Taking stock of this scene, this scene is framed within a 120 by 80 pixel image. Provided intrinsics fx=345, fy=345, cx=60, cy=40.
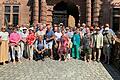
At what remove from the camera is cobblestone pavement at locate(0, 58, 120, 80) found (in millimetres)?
14930

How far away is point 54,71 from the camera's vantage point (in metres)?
16.0

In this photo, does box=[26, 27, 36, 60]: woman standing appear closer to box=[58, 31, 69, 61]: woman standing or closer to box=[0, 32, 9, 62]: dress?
box=[0, 32, 9, 62]: dress

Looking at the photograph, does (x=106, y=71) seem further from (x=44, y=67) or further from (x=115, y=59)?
(x=44, y=67)

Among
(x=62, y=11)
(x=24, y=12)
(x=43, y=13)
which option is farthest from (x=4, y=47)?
(x=62, y=11)

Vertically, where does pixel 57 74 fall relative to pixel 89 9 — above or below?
below

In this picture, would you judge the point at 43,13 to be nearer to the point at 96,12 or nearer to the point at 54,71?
the point at 96,12

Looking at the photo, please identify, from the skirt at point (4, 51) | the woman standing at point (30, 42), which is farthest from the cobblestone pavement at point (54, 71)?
the woman standing at point (30, 42)

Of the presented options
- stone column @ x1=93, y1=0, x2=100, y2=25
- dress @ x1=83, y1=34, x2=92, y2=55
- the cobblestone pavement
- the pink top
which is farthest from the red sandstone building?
the cobblestone pavement

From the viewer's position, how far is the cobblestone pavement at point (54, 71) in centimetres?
1493

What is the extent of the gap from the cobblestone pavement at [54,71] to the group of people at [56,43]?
1.99 feet

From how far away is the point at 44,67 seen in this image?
16.8 m

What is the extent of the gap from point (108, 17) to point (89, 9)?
1568 millimetres

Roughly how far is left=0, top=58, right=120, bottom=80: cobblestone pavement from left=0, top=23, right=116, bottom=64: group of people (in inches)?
23.9

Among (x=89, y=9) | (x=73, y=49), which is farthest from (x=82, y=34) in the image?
(x=89, y=9)
